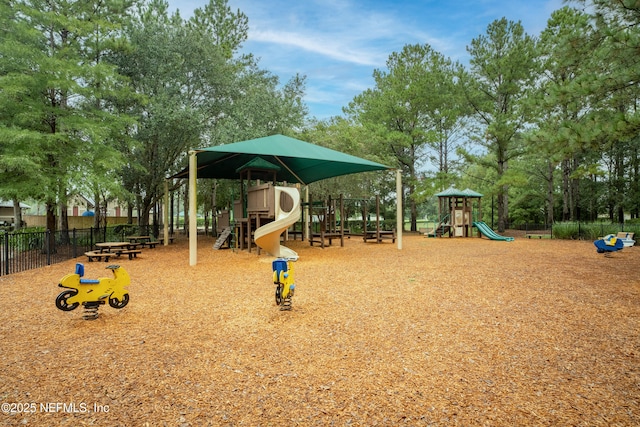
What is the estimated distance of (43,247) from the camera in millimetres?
12484

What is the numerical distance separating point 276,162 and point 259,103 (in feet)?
12.9

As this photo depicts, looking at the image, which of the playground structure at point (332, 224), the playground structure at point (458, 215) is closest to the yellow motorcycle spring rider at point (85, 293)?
the playground structure at point (332, 224)

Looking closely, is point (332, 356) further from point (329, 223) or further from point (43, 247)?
point (43, 247)

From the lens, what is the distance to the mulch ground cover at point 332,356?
2443mm

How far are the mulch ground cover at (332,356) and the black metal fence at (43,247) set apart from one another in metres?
3.29

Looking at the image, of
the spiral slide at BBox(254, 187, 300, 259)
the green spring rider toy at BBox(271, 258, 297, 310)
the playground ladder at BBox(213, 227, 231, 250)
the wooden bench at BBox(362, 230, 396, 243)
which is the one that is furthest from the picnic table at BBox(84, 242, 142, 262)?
the wooden bench at BBox(362, 230, 396, 243)

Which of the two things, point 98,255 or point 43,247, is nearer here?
point 98,255

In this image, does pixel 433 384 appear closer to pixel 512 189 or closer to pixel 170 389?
pixel 170 389

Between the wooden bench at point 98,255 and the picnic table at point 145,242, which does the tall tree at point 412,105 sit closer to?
the picnic table at point 145,242

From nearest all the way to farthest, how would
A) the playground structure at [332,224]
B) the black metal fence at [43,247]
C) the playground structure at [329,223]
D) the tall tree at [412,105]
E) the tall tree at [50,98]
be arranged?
the black metal fence at [43,247] → the tall tree at [50,98] → the playground structure at [329,223] → the playground structure at [332,224] → the tall tree at [412,105]

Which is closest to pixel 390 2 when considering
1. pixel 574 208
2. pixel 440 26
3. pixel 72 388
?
pixel 440 26

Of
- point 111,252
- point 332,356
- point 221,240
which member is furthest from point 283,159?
point 332,356

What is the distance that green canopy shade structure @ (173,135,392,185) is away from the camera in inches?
407

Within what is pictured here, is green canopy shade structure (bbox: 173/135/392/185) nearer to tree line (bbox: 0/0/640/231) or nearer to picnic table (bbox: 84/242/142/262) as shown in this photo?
tree line (bbox: 0/0/640/231)
